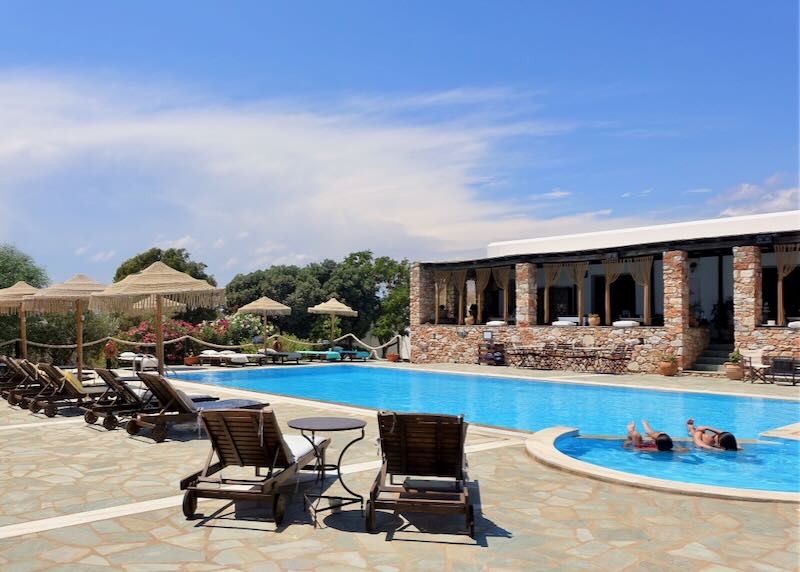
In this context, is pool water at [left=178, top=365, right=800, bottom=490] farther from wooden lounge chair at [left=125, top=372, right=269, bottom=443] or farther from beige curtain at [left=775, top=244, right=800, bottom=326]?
beige curtain at [left=775, top=244, right=800, bottom=326]

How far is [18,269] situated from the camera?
25000 mm

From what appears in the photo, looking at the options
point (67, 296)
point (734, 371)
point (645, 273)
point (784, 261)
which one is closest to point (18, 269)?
point (67, 296)

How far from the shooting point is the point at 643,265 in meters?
22.3

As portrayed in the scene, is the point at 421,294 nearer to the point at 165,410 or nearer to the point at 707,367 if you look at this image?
the point at 707,367

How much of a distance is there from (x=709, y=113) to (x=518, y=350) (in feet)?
34.2

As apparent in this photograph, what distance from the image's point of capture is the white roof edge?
76.4ft

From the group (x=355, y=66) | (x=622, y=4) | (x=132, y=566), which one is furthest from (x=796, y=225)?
(x=132, y=566)

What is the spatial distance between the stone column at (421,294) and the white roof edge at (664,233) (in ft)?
17.9

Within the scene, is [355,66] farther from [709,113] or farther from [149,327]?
[149,327]

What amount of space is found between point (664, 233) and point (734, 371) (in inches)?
356

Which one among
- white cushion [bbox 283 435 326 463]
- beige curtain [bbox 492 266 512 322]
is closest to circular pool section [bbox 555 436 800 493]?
white cushion [bbox 283 435 326 463]

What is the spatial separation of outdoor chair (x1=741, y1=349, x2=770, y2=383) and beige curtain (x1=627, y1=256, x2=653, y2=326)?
3676 mm

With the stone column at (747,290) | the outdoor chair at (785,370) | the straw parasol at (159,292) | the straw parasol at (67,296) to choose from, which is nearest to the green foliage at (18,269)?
the straw parasol at (67,296)

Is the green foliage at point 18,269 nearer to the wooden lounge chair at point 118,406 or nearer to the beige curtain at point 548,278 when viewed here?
the wooden lounge chair at point 118,406
